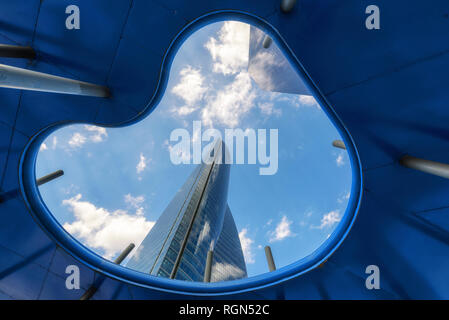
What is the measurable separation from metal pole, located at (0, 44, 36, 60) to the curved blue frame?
71.2 inches

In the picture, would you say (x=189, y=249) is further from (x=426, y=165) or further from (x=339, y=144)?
(x=426, y=165)

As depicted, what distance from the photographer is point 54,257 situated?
6887 mm

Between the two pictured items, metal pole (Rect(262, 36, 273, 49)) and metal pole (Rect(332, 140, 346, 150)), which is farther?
metal pole (Rect(262, 36, 273, 49))

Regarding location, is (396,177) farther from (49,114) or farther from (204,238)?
(204,238)

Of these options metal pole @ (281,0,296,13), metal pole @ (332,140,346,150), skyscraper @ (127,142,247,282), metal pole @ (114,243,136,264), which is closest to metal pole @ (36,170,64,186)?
metal pole @ (114,243,136,264)

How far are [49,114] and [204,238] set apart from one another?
4148cm

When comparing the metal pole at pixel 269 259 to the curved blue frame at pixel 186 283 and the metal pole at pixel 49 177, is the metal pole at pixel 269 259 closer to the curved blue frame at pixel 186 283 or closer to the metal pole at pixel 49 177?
the curved blue frame at pixel 186 283

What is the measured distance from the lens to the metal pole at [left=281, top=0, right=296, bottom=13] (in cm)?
444

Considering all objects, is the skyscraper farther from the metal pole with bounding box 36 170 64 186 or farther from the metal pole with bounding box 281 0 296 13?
the metal pole with bounding box 281 0 296 13

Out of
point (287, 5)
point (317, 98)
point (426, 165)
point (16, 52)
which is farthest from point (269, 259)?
point (16, 52)

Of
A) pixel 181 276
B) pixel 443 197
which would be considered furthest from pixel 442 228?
pixel 181 276

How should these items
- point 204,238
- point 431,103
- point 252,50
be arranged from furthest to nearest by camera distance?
1. point 204,238
2. point 252,50
3. point 431,103

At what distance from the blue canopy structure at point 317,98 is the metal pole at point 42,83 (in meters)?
0.06

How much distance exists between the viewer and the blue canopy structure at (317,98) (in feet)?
14.9
